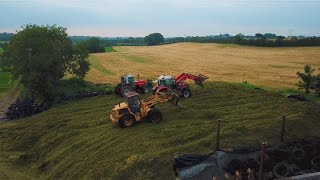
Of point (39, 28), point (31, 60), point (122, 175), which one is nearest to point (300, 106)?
point (122, 175)

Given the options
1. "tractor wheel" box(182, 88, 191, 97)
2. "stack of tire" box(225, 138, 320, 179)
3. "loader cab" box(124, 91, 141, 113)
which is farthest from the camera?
"tractor wheel" box(182, 88, 191, 97)

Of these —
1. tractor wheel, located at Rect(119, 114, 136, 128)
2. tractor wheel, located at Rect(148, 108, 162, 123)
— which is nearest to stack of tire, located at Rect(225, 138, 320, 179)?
tractor wheel, located at Rect(148, 108, 162, 123)

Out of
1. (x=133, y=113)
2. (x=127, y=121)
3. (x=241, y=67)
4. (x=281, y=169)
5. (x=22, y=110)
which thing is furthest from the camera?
(x=241, y=67)

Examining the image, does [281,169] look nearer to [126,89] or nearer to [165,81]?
[165,81]

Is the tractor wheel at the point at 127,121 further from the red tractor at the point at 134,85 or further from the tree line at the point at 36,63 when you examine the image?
the tree line at the point at 36,63

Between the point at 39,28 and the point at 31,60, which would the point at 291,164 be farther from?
the point at 39,28

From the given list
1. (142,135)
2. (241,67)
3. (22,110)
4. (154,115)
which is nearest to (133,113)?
(154,115)

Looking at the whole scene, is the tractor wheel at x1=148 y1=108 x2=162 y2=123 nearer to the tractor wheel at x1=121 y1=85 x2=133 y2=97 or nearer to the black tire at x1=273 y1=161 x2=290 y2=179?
the black tire at x1=273 y1=161 x2=290 y2=179
